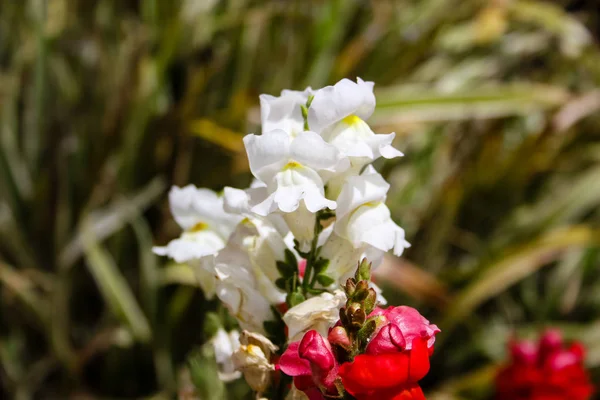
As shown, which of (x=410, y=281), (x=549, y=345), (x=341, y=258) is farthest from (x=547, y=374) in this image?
(x=341, y=258)

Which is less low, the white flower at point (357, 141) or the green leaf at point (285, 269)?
the white flower at point (357, 141)

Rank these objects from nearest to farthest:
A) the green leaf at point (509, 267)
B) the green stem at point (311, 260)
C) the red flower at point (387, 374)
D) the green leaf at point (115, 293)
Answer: the red flower at point (387, 374), the green stem at point (311, 260), the green leaf at point (115, 293), the green leaf at point (509, 267)

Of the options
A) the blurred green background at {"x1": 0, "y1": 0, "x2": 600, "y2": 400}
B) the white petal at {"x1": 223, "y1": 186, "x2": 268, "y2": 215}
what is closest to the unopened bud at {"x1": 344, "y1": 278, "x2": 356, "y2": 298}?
the white petal at {"x1": 223, "y1": 186, "x2": 268, "y2": 215}

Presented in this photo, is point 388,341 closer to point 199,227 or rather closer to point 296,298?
point 296,298

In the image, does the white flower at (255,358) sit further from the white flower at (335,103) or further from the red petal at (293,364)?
the white flower at (335,103)

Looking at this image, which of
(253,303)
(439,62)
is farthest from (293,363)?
(439,62)

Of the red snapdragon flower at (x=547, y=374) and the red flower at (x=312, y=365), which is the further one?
the red snapdragon flower at (x=547, y=374)

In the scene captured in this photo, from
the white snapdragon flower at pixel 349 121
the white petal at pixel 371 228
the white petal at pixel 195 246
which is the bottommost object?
the white petal at pixel 195 246

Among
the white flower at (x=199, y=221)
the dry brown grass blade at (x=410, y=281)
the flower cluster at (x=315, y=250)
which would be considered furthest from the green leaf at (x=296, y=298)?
the dry brown grass blade at (x=410, y=281)

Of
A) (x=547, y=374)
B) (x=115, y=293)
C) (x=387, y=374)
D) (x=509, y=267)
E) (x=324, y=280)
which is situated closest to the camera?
(x=387, y=374)
